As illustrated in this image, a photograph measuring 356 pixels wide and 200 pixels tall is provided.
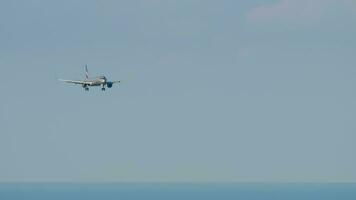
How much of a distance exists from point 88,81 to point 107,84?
3.89 meters

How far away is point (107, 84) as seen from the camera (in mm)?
121312

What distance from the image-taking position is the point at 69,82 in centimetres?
12244

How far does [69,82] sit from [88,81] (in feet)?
8.97

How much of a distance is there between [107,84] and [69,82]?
3634 millimetres

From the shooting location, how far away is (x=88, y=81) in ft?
409
